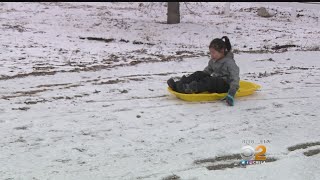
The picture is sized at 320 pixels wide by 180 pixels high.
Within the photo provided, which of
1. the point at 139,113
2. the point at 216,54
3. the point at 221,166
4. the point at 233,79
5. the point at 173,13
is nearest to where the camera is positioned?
the point at 221,166

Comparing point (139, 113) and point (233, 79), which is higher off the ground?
point (233, 79)

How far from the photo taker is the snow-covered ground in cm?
338

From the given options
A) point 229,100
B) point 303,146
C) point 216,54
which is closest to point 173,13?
point 216,54

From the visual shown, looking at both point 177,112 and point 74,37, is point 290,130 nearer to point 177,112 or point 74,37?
point 177,112

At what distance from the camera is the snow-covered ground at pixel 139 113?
11.1 feet

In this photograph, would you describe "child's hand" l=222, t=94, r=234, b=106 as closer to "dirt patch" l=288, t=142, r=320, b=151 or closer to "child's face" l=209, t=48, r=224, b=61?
"child's face" l=209, t=48, r=224, b=61

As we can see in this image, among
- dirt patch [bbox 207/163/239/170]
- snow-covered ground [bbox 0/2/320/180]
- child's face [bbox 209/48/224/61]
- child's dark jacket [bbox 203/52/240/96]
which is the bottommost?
dirt patch [bbox 207/163/239/170]

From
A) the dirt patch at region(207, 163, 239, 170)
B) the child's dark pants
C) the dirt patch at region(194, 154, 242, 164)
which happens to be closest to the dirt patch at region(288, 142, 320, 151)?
the dirt patch at region(194, 154, 242, 164)

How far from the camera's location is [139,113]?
186 inches

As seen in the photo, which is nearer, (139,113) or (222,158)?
(222,158)

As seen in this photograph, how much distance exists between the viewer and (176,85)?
539 cm

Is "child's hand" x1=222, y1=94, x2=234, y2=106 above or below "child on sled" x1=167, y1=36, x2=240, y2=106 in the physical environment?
below

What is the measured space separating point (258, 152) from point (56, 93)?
9.46ft

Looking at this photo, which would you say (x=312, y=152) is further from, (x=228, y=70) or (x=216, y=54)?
(x=216, y=54)
